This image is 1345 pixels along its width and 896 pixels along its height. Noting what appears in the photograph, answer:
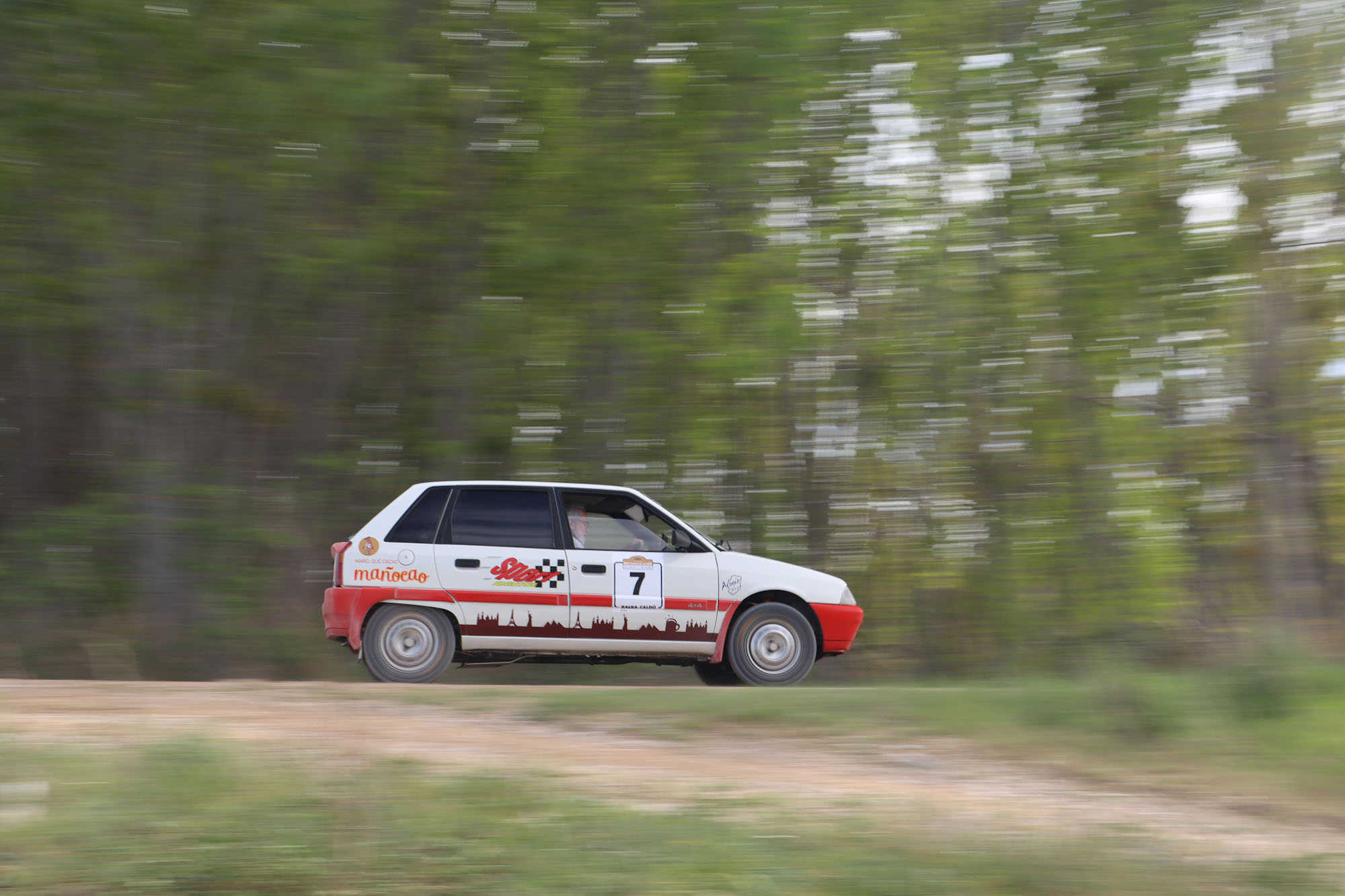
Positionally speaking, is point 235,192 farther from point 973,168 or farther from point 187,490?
point 973,168

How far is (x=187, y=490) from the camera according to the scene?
1270 cm

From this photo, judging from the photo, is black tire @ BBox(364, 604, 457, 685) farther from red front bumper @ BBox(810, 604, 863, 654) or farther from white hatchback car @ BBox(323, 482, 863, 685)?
red front bumper @ BBox(810, 604, 863, 654)

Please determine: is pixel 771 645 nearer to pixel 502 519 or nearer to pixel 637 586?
pixel 637 586

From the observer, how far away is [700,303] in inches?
524

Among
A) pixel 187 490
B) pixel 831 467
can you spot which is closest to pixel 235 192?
pixel 187 490

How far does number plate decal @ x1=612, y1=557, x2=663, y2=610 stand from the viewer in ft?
31.7

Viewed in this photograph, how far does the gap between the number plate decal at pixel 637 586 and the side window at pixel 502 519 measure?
61 centimetres

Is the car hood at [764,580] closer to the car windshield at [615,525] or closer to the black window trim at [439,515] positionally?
the car windshield at [615,525]

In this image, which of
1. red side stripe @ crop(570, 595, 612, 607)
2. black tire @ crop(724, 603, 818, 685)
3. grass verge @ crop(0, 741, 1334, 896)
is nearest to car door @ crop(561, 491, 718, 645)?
red side stripe @ crop(570, 595, 612, 607)

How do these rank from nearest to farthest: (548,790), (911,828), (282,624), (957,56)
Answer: (911,828), (548,790), (282,624), (957,56)

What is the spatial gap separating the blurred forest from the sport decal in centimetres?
399

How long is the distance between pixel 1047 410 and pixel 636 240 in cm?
540

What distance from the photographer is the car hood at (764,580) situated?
9.80 meters

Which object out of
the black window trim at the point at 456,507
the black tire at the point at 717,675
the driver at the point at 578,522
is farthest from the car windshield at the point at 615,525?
the black tire at the point at 717,675
